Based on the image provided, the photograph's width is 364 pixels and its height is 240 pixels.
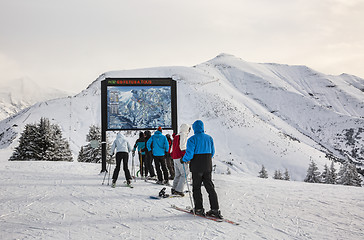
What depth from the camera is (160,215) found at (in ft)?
22.1

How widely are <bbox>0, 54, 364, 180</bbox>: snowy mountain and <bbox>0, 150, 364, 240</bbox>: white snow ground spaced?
1776 inches

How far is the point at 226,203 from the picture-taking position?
8.45 metres

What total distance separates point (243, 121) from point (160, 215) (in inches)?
3119

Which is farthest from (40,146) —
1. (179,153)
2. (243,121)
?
(243,121)

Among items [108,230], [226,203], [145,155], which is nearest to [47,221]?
[108,230]

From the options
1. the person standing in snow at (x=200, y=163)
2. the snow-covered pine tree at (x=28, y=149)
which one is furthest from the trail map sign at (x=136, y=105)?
the snow-covered pine tree at (x=28, y=149)

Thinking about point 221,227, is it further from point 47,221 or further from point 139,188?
point 139,188

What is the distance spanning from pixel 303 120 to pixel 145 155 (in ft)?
468

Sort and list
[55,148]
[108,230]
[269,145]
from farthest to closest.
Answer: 1. [269,145]
2. [55,148]
3. [108,230]

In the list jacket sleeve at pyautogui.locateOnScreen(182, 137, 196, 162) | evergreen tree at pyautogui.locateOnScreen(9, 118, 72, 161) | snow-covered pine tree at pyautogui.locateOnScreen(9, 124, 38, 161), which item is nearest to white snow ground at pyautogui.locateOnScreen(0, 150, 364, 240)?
jacket sleeve at pyautogui.locateOnScreen(182, 137, 196, 162)

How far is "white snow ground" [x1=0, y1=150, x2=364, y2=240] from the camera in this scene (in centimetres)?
546

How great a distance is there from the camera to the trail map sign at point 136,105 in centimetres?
1524

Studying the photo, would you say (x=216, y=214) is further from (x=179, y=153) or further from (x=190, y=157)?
(x=179, y=153)

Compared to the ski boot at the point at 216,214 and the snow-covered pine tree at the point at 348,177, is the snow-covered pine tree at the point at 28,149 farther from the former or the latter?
the snow-covered pine tree at the point at 348,177
